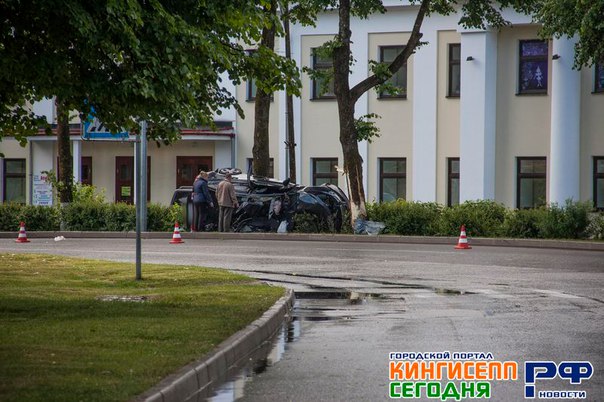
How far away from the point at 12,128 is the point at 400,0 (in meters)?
29.8

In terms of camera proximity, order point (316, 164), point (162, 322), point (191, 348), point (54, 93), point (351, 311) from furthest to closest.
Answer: point (316, 164) < point (351, 311) < point (54, 93) < point (162, 322) < point (191, 348)

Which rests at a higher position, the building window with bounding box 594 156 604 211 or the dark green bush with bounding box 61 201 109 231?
the building window with bounding box 594 156 604 211

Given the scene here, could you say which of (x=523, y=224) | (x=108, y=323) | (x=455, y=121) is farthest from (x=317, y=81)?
(x=108, y=323)

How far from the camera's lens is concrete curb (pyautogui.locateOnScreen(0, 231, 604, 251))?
31.8 metres

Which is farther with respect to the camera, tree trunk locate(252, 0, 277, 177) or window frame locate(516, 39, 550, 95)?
window frame locate(516, 39, 550, 95)

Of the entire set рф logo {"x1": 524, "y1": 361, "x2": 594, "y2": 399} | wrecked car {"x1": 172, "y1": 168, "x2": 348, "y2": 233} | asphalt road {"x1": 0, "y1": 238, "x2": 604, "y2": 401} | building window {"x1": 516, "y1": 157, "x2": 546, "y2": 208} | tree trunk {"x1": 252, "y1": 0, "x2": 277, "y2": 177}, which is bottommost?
рф logo {"x1": 524, "y1": 361, "x2": 594, "y2": 399}

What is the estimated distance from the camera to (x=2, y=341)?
430 inches

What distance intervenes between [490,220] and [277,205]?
6162 millimetres

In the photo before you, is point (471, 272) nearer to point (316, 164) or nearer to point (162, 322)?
point (162, 322)

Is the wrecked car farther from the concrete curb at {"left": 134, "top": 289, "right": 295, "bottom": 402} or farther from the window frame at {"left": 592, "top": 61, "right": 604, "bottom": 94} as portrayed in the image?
the concrete curb at {"left": 134, "top": 289, "right": 295, "bottom": 402}

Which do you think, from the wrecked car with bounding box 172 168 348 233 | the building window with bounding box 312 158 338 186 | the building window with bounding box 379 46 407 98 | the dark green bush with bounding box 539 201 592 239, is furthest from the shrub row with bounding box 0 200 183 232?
the building window with bounding box 379 46 407 98

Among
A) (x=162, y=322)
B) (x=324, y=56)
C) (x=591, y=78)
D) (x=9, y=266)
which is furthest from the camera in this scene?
(x=591, y=78)

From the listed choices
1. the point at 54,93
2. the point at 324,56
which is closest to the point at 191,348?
the point at 54,93

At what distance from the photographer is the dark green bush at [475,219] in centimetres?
3441
